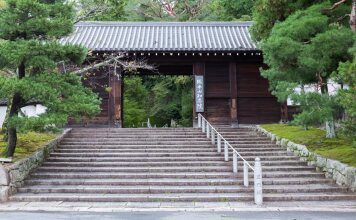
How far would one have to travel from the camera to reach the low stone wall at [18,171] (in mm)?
10344

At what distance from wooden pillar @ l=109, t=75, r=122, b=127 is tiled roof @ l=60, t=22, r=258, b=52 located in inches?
62.6

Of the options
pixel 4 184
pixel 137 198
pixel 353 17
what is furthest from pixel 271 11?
pixel 4 184

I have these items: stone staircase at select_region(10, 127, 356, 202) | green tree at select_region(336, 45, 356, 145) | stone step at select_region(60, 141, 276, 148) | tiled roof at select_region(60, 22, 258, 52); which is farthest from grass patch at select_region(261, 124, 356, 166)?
tiled roof at select_region(60, 22, 258, 52)

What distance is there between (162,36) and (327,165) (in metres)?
12.1

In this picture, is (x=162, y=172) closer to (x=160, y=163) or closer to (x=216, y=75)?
(x=160, y=163)

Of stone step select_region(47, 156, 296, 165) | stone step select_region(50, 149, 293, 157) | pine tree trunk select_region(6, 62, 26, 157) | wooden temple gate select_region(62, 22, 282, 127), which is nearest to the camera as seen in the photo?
pine tree trunk select_region(6, 62, 26, 157)

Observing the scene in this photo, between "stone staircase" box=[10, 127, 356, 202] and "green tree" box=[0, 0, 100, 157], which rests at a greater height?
"green tree" box=[0, 0, 100, 157]

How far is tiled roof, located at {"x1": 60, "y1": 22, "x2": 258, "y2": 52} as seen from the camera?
733 inches

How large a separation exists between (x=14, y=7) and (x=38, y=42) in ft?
3.93

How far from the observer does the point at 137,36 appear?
69.9ft

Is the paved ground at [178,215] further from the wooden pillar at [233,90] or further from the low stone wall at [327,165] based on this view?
the wooden pillar at [233,90]

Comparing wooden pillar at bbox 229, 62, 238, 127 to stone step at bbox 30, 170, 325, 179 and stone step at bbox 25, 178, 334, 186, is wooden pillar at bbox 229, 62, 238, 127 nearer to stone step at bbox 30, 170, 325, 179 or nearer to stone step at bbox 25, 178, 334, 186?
stone step at bbox 30, 170, 325, 179

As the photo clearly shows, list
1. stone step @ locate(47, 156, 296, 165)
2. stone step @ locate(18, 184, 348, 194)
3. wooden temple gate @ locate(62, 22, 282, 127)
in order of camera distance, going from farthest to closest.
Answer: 1. wooden temple gate @ locate(62, 22, 282, 127)
2. stone step @ locate(47, 156, 296, 165)
3. stone step @ locate(18, 184, 348, 194)

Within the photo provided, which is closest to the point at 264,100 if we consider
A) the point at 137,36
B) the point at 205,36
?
the point at 205,36
